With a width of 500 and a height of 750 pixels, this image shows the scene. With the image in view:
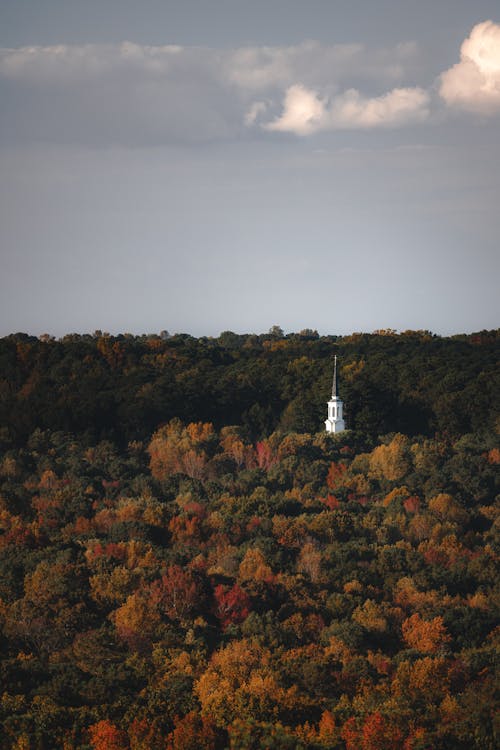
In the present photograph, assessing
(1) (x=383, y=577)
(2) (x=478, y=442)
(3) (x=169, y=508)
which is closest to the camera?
(1) (x=383, y=577)

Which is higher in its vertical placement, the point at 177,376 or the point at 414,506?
the point at 177,376

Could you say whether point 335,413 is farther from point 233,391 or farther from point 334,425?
point 233,391

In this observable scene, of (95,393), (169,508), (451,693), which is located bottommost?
(451,693)

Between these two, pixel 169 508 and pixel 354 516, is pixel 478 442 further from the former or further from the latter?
pixel 169 508

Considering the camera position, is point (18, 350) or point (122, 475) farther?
point (18, 350)

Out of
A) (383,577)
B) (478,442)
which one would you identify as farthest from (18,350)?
(383,577)

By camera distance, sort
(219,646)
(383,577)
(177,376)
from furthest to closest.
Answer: (177,376) < (383,577) < (219,646)

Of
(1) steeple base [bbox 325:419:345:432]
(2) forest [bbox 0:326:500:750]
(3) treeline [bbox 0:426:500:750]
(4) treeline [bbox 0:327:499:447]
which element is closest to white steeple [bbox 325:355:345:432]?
(1) steeple base [bbox 325:419:345:432]
